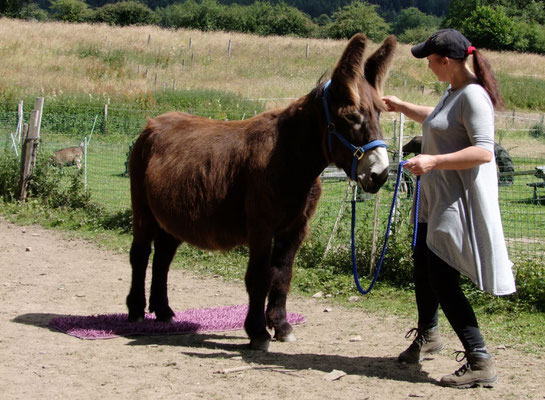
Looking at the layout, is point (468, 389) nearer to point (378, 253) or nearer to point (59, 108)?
point (378, 253)

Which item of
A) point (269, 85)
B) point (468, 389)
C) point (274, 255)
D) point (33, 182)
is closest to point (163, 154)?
point (274, 255)

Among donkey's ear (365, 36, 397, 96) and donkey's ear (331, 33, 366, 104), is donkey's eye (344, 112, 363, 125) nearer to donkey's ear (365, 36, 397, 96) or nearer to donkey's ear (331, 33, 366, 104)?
donkey's ear (331, 33, 366, 104)

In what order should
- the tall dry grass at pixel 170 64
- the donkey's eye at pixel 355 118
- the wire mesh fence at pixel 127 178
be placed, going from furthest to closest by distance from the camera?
the tall dry grass at pixel 170 64
the wire mesh fence at pixel 127 178
the donkey's eye at pixel 355 118

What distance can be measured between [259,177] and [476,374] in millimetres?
2178

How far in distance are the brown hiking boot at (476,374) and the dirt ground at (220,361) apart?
0.06 metres

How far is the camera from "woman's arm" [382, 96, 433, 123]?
16.5 ft

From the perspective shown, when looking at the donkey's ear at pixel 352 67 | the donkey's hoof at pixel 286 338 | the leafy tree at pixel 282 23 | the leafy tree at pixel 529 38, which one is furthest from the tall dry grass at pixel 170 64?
the leafy tree at pixel 282 23

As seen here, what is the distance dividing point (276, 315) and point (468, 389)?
187 cm

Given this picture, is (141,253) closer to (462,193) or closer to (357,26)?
(462,193)

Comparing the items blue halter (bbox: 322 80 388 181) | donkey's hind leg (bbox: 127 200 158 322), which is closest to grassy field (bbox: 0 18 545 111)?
donkey's hind leg (bbox: 127 200 158 322)

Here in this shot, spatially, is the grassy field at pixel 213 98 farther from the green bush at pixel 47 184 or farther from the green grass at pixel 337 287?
the green bush at pixel 47 184

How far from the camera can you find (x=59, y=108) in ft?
77.8

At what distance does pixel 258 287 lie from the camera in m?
5.21

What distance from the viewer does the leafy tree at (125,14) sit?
72.6 metres
